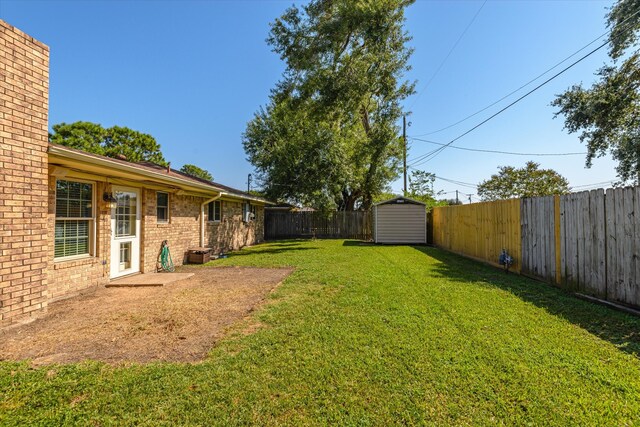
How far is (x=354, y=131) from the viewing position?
17734 millimetres

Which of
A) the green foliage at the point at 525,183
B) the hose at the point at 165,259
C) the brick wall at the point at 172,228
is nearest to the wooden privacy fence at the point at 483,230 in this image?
the hose at the point at 165,259

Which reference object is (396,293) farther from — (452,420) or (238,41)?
(238,41)

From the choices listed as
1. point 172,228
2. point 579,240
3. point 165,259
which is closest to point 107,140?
point 172,228

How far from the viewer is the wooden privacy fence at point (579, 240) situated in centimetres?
403

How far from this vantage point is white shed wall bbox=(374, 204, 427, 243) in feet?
47.1

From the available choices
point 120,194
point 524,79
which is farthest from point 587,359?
point 524,79

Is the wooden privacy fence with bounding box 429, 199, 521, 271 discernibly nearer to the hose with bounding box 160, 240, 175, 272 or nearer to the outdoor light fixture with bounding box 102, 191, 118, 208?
the hose with bounding box 160, 240, 175, 272

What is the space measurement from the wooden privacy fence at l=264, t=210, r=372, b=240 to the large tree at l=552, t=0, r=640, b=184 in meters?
Result: 10.3

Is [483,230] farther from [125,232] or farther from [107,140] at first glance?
[107,140]

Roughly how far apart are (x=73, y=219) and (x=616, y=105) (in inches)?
648

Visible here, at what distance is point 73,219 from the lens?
509 cm

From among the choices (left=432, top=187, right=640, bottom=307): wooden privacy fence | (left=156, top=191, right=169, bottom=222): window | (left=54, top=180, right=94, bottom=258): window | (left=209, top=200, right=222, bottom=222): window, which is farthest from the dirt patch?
(left=432, top=187, right=640, bottom=307): wooden privacy fence

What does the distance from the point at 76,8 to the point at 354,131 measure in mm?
13483

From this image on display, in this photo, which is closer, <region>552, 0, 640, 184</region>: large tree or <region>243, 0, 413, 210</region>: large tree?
<region>552, 0, 640, 184</region>: large tree
